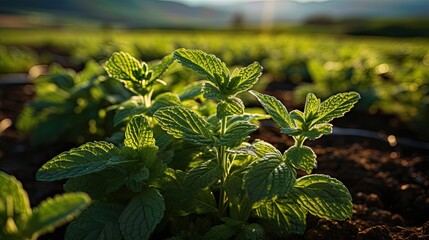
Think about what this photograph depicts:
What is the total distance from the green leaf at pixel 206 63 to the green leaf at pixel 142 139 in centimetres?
29

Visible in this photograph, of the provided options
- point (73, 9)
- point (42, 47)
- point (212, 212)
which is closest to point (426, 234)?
point (212, 212)

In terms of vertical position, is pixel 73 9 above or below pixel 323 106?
below

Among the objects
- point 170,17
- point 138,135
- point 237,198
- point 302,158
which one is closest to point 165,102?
point 138,135

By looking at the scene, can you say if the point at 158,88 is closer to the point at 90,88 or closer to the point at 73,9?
the point at 90,88

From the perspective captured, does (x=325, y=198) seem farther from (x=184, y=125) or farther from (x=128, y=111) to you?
(x=128, y=111)

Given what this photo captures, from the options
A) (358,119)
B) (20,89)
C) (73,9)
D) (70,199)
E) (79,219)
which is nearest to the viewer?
(70,199)

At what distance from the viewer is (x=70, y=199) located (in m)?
1.04

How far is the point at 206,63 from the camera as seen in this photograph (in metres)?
1.64

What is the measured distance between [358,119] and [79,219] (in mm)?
2959

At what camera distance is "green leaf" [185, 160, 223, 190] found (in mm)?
1531

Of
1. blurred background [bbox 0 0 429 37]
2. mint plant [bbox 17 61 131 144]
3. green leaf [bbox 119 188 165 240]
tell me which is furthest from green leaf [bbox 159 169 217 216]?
blurred background [bbox 0 0 429 37]

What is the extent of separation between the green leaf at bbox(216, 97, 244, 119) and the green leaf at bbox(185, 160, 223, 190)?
0.65 feet

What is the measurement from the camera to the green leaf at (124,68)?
1873 millimetres

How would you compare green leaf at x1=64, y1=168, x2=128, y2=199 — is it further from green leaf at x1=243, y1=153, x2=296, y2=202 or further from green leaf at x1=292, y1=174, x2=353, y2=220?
green leaf at x1=292, y1=174, x2=353, y2=220
